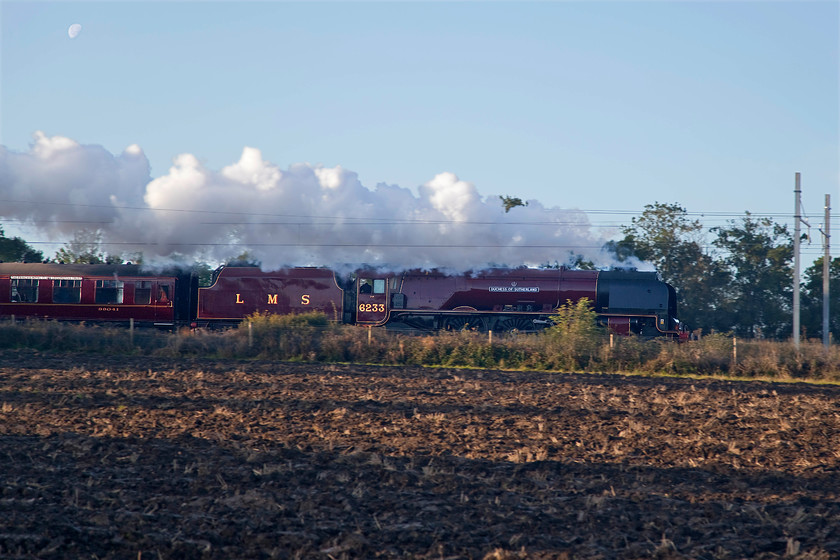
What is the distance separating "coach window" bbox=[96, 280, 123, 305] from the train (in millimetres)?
43

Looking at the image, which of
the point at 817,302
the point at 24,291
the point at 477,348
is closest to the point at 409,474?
the point at 477,348

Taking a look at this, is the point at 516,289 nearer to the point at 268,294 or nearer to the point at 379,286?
the point at 379,286

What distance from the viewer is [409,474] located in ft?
32.8

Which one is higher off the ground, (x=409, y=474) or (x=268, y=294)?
(x=268, y=294)

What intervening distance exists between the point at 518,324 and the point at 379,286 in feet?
20.2

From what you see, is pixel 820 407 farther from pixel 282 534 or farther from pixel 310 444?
pixel 282 534

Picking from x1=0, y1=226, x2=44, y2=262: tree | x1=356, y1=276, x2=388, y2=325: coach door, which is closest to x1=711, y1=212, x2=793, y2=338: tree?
x1=356, y1=276, x2=388, y2=325: coach door

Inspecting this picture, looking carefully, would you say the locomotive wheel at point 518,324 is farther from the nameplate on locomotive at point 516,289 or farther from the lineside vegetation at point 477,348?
the lineside vegetation at point 477,348

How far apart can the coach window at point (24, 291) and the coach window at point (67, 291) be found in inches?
34.6

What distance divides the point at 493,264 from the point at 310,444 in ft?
75.4

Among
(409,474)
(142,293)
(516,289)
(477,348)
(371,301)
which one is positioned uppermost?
(516,289)

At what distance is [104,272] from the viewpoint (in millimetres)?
32938

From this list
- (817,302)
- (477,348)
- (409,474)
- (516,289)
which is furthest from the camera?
(817,302)

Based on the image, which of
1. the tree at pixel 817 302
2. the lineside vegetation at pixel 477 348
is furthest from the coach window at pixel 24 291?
the tree at pixel 817 302
